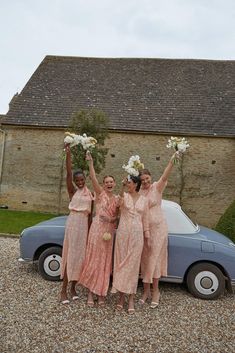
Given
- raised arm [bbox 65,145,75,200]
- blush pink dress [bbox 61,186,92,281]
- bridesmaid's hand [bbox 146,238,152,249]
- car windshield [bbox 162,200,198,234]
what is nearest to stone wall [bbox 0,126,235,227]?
car windshield [bbox 162,200,198,234]

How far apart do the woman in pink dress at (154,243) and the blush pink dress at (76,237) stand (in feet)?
3.19

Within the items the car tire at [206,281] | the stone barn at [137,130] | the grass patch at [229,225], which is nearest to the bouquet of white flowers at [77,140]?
the car tire at [206,281]

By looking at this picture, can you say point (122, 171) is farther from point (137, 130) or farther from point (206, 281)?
point (206, 281)

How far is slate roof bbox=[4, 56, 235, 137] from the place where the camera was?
58.1 ft

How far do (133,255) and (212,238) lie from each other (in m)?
1.92

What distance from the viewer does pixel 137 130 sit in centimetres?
1752

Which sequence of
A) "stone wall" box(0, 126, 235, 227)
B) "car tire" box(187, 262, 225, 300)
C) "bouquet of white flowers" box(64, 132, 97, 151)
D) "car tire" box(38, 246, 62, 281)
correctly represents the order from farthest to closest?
1. "stone wall" box(0, 126, 235, 227)
2. "car tire" box(38, 246, 62, 281)
3. "car tire" box(187, 262, 225, 300)
4. "bouquet of white flowers" box(64, 132, 97, 151)

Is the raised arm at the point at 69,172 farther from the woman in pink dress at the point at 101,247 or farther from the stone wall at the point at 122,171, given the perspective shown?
the stone wall at the point at 122,171

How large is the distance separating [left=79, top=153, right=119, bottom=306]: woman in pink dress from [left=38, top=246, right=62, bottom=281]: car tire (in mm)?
1291

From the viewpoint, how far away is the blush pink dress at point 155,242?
5.21m

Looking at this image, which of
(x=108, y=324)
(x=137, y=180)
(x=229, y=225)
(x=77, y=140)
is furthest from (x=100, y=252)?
(x=229, y=225)

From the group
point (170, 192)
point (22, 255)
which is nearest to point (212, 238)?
point (22, 255)

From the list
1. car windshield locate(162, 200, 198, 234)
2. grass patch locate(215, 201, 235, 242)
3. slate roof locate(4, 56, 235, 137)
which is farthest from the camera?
slate roof locate(4, 56, 235, 137)

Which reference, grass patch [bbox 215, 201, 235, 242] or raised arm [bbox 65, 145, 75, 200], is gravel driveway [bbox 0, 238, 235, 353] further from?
grass patch [bbox 215, 201, 235, 242]
